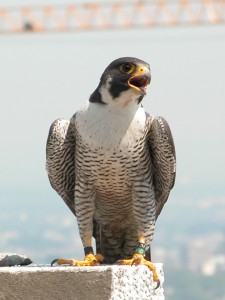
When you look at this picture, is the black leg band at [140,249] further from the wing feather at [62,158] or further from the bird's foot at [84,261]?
the wing feather at [62,158]

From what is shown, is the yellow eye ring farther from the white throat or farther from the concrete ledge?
the concrete ledge

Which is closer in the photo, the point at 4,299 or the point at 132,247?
the point at 4,299

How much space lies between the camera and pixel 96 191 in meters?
9.39

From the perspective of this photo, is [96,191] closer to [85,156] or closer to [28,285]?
[85,156]

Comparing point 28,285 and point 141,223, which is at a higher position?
point 141,223

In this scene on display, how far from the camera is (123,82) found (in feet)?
29.1

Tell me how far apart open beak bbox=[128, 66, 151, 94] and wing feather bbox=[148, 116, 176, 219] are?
588 millimetres

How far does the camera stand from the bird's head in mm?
8719

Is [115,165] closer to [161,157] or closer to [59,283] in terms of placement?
[161,157]

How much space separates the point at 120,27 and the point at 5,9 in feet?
35.9

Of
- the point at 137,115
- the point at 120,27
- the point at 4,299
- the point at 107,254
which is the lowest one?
the point at 4,299

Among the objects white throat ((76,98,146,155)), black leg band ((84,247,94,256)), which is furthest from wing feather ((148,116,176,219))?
black leg band ((84,247,94,256))

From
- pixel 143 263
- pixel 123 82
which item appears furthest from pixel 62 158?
pixel 143 263

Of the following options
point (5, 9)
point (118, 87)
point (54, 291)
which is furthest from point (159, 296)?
point (5, 9)
